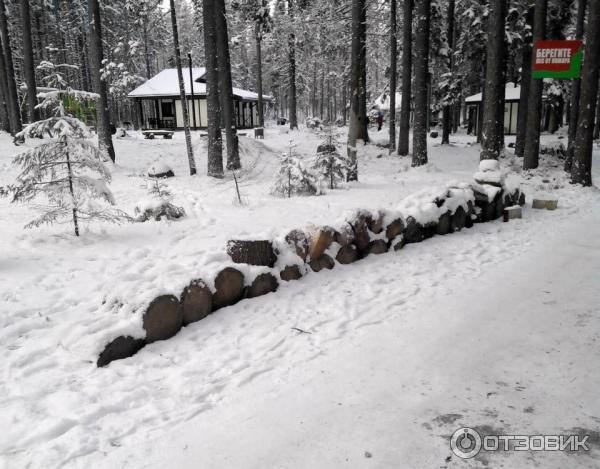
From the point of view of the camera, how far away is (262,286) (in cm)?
516

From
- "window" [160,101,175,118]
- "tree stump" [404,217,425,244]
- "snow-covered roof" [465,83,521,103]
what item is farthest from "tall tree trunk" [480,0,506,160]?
"window" [160,101,175,118]

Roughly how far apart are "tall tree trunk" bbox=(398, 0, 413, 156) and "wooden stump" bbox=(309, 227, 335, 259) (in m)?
13.9

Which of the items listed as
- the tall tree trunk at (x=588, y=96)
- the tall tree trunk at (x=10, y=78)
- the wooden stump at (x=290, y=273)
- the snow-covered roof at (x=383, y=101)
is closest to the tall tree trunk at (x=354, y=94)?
the tall tree trunk at (x=588, y=96)

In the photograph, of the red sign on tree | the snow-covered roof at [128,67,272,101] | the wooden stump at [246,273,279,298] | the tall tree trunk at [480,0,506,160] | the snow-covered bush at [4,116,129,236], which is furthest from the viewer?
the snow-covered roof at [128,67,272,101]

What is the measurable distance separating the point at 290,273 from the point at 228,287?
0.98 meters

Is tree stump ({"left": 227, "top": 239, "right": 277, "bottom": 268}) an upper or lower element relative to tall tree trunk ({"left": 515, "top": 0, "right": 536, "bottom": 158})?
lower

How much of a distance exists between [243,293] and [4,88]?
2281cm

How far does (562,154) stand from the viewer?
2034cm

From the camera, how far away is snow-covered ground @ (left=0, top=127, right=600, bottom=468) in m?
2.85

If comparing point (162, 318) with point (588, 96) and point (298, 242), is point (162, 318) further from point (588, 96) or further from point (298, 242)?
point (588, 96)

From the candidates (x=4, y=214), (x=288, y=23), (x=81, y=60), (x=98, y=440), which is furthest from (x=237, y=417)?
(x=81, y=60)

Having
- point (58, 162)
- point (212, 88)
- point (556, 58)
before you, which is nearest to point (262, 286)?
point (58, 162)

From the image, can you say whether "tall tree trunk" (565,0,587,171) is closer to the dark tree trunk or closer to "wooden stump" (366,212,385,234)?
the dark tree trunk

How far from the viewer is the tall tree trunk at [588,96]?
37.1 feet
